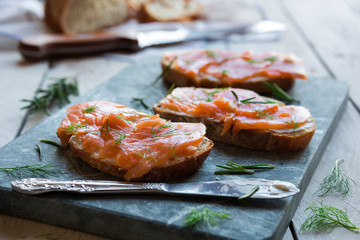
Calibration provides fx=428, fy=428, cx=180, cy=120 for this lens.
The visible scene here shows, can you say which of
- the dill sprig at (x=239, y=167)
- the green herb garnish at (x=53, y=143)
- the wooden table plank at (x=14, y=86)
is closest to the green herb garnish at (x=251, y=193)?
the dill sprig at (x=239, y=167)

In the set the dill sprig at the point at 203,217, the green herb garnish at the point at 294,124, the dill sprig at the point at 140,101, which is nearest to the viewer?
the dill sprig at the point at 203,217

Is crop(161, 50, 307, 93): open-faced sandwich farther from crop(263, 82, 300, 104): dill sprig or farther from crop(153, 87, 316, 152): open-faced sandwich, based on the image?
crop(153, 87, 316, 152): open-faced sandwich

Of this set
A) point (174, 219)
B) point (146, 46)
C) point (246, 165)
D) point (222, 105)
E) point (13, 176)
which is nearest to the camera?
point (174, 219)

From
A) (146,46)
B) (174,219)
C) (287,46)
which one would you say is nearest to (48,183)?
(174,219)

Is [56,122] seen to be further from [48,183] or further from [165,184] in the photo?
[165,184]

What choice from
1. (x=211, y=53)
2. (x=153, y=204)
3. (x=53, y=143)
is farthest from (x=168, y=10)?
(x=153, y=204)

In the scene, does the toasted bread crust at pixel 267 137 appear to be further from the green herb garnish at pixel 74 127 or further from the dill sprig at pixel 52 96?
the dill sprig at pixel 52 96

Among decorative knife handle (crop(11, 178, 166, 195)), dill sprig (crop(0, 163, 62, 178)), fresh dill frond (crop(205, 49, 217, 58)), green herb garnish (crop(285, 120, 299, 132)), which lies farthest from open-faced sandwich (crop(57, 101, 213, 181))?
fresh dill frond (crop(205, 49, 217, 58))
